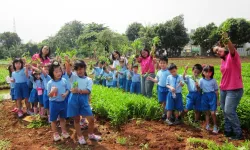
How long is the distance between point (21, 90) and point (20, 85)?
0.53ft

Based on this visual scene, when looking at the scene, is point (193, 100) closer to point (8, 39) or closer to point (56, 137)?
point (56, 137)

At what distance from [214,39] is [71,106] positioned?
35.2 metres

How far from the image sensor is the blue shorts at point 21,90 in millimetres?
7488

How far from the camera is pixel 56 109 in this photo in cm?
558

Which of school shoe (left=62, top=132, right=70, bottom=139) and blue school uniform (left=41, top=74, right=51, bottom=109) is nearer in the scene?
school shoe (left=62, top=132, right=70, bottom=139)

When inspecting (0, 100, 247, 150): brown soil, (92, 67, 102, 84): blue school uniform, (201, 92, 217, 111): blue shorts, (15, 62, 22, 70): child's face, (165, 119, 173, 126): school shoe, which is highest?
(15, 62, 22, 70): child's face

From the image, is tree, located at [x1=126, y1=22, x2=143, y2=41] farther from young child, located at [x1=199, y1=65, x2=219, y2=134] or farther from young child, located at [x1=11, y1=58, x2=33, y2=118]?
young child, located at [x1=199, y1=65, x2=219, y2=134]

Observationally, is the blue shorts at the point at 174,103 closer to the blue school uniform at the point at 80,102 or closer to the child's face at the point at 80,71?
the blue school uniform at the point at 80,102

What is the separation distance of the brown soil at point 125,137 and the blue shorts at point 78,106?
2.20ft

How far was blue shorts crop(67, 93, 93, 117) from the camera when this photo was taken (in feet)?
16.9

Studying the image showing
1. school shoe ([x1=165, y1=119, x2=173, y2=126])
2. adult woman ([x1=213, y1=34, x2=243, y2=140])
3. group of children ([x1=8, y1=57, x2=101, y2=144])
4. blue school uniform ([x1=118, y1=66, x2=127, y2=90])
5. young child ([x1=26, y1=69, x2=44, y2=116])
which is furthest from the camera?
blue school uniform ([x1=118, y1=66, x2=127, y2=90])

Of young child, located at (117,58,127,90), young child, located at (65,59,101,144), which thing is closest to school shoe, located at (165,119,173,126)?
young child, located at (65,59,101,144)

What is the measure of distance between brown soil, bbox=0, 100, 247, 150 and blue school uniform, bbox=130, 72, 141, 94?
3084 millimetres

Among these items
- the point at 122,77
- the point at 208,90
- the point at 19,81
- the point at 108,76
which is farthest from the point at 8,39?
the point at 208,90
